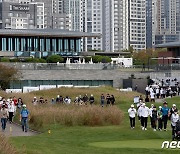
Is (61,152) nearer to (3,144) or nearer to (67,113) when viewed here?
(3,144)

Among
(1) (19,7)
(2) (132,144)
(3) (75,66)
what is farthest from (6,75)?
(1) (19,7)

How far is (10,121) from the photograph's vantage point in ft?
129

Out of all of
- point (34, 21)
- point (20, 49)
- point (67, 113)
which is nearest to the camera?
point (67, 113)

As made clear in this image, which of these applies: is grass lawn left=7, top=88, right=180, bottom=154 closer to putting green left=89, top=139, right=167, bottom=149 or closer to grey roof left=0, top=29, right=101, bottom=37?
putting green left=89, top=139, right=167, bottom=149

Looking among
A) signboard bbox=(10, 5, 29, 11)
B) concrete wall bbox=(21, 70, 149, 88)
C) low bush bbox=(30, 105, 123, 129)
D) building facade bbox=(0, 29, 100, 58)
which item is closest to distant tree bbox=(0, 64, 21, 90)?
concrete wall bbox=(21, 70, 149, 88)

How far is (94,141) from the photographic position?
28.7 m

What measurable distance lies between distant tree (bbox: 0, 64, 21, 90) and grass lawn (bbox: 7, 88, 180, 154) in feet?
129

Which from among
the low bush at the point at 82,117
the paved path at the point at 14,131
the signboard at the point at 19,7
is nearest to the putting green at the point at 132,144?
the paved path at the point at 14,131

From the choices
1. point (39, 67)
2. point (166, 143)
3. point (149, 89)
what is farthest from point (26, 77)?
point (166, 143)

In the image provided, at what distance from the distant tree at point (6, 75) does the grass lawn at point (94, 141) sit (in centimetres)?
3944

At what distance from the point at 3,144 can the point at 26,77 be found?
6460cm

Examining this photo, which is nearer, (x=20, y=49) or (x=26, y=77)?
(x=26, y=77)

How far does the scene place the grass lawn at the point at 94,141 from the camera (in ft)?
80.8

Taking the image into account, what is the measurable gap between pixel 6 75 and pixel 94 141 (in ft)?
154
